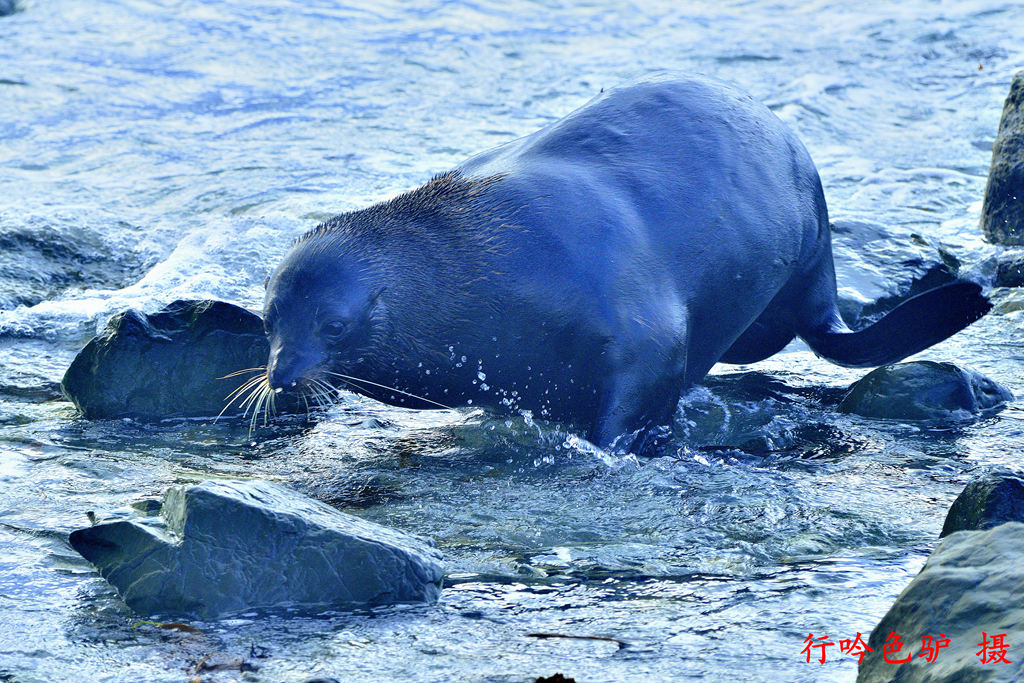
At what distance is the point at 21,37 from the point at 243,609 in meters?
13.7

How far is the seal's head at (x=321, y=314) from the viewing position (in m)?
5.08

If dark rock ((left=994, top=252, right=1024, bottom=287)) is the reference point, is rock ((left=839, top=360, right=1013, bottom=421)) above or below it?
above

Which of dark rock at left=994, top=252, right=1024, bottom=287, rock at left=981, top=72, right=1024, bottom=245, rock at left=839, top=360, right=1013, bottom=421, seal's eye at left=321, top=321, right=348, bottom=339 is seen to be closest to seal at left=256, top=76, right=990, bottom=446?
seal's eye at left=321, top=321, right=348, bottom=339

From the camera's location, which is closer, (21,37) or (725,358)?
(725,358)

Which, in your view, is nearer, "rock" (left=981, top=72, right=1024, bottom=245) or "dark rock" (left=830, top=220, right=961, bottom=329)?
"dark rock" (left=830, top=220, right=961, bottom=329)

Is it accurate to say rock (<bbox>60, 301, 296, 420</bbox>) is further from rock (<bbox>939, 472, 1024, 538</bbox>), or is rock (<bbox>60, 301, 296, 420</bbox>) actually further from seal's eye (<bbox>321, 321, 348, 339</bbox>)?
rock (<bbox>939, 472, 1024, 538</bbox>)

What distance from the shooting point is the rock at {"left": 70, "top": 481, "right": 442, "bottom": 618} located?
368 cm

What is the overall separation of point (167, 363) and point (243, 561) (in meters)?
2.38

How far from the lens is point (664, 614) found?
12.0 feet

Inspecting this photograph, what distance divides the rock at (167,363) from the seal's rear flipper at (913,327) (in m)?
2.70

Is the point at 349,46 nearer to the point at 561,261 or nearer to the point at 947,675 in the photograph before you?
the point at 561,261

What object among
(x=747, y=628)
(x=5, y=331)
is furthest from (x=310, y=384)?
(x=5, y=331)

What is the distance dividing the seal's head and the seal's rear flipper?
97.5 inches
